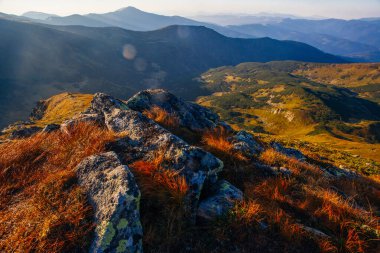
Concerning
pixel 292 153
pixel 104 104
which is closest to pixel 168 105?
pixel 104 104

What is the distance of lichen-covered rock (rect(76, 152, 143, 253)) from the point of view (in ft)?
17.4

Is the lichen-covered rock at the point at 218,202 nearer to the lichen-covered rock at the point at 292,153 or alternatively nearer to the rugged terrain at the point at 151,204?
the rugged terrain at the point at 151,204

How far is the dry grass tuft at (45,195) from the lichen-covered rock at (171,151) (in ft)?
3.07

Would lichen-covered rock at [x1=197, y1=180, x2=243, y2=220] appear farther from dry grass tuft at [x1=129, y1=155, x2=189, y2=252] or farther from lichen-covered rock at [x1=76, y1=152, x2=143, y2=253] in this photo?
lichen-covered rock at [x1=76, y1=152, x2=143, y2=253]

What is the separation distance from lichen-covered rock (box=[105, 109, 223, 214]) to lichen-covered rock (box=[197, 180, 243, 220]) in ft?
1.04

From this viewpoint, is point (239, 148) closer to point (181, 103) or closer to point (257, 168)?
point (257, 168)

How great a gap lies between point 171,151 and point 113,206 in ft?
8.97

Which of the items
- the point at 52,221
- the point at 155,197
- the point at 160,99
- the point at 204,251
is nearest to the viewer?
the point at 52,221

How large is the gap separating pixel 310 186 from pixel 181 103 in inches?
478

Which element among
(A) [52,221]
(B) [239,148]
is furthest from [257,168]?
(A) [52,221]

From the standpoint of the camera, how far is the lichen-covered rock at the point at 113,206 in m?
5.30

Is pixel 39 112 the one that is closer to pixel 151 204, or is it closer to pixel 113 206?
pixel 151 204

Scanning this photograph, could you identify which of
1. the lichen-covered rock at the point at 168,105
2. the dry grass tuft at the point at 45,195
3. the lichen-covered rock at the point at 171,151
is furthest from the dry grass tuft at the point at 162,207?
the lichen-covered rock at the point at 168,105

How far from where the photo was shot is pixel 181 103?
774 inches
